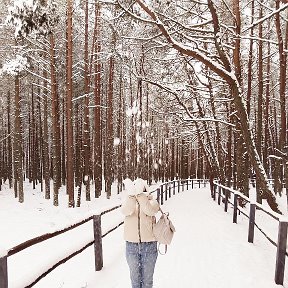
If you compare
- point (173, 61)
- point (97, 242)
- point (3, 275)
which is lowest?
point (97, 242)

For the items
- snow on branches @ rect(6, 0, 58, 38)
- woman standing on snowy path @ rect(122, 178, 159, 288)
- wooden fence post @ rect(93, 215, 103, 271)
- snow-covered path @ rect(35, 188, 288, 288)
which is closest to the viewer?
woman standing on snowy path @ rect(122, 178, 159, 288)

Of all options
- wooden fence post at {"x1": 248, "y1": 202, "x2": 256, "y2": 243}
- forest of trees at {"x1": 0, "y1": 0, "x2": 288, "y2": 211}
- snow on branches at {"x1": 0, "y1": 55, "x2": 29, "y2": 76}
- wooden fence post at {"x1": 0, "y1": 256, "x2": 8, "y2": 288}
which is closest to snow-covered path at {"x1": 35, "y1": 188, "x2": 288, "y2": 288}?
wooden fence post at {"x1": 248, "y1": 202, "x2": 256, "y2": 243}

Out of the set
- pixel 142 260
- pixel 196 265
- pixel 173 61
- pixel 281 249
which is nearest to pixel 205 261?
pixel 196 265

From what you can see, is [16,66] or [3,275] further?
[16,66]

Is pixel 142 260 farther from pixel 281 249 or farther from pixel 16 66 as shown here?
pixel 16 66

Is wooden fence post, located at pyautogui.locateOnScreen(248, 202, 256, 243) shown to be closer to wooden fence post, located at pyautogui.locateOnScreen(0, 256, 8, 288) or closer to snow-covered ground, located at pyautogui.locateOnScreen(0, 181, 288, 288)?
snow-covered ground, located at pyautogui.locateOnScreen(0, 181, 288, 288)

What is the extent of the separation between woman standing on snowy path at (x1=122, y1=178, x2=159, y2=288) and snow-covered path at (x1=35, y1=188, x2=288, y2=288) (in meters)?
1.51

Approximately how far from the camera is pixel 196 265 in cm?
794

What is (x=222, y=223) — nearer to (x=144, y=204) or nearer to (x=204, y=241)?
(x=204, y=241)

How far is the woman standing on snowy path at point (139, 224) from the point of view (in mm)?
5227

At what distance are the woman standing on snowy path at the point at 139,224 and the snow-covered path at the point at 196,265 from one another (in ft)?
4.96

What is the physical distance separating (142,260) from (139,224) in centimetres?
54

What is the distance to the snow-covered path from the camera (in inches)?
271

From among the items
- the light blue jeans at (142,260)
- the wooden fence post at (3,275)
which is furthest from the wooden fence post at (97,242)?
the wooden fence post at (3,275)
